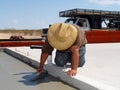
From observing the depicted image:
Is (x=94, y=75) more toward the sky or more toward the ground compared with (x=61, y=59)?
more toward the ground

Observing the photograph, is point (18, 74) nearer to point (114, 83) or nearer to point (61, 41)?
point (61, 41)

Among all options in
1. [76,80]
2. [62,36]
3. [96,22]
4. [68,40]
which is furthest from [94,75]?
[96,22]

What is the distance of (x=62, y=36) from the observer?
666cm

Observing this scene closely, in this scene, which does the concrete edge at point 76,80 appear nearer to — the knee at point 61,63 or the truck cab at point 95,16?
the knee at point 61,63

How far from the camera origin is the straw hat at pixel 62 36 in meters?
6.68

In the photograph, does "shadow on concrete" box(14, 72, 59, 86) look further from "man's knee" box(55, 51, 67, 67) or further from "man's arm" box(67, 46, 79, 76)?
"man's arm" box(67, 46, 79, 76)

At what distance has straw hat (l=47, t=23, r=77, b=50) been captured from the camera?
6.68 meters

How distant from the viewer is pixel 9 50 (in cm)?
1320

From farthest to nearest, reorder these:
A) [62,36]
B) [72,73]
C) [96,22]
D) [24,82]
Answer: [96,22]
[24,82]
[62,36]
[72,73]

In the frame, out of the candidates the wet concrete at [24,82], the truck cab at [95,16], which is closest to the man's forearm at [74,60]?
the wet concrete at [24,82]

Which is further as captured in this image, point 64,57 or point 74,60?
point 64,57

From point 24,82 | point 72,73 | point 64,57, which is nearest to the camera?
point 72,73

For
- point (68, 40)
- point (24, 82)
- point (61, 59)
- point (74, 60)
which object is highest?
point (68, 40)

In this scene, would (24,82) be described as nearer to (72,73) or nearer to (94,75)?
(72,73)
